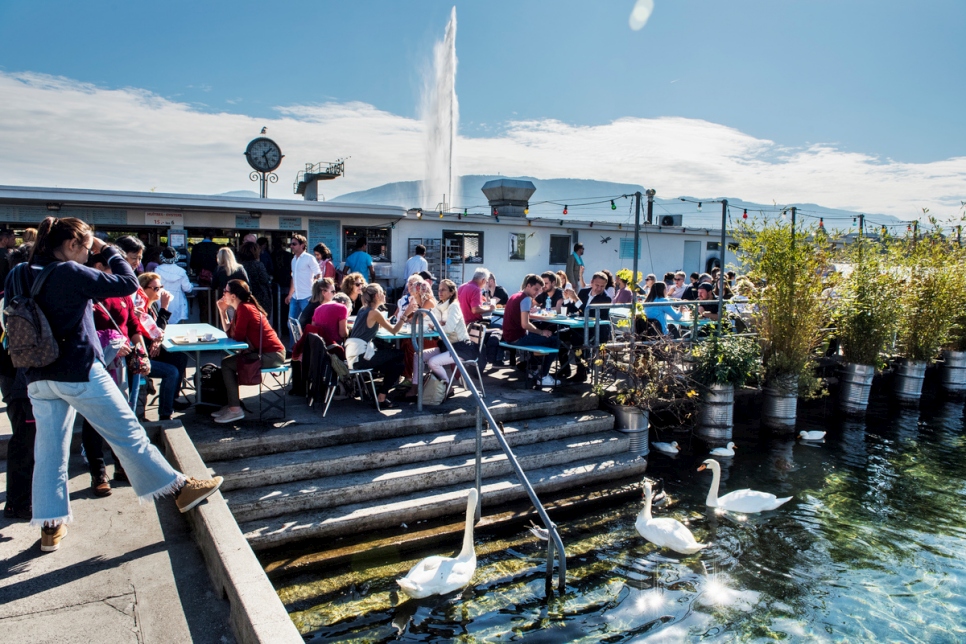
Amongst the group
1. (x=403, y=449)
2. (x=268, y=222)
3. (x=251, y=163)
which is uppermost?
(x=251, y=163)

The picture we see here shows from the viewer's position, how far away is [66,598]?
3289 mm

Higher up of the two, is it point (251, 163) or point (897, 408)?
point (251, 163)

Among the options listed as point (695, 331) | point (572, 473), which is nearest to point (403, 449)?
point (572, 473)

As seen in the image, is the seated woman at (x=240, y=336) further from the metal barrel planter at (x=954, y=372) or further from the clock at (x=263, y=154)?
the metal barrel planter at (x=954, y=372)

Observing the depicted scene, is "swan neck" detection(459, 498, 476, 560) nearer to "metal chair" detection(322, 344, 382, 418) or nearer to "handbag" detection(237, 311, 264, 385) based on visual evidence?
"metal chair" detection(322, 344, 382, 418)

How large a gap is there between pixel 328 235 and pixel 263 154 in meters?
3.02

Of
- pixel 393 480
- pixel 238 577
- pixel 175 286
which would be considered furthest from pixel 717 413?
pixel 175 286

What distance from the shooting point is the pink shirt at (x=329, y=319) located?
6668mm

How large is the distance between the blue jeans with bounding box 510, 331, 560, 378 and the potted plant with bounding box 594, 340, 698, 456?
608 millimetres

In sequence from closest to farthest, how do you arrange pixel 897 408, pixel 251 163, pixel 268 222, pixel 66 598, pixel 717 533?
pixel 66 598 → pixel 717 533 → pixel 897 408 → pixel 268 222 → pixel 251 163

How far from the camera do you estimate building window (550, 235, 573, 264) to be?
16609 mm

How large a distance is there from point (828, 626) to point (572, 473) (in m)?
2.59

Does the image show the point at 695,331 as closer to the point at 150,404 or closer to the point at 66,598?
the point at 150,404

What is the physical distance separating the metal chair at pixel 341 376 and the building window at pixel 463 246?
320 inches
